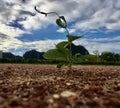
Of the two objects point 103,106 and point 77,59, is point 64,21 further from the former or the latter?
point 103,106

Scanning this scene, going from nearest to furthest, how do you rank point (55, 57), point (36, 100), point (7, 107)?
1. point (7, 107)
2. point (36, 100)
3. point (55, 57)

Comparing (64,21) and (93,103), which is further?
(64,21)

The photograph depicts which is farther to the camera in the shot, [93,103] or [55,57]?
[55,57]

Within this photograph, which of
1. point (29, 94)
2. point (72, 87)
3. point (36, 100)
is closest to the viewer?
point (36, 100)

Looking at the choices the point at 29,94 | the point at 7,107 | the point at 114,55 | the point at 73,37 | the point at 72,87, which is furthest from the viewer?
the point at 114,55

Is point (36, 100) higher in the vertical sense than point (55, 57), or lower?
lower

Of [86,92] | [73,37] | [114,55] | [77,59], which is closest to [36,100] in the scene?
[86,92]

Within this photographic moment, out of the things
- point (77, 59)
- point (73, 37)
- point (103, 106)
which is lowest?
point (103, 106)

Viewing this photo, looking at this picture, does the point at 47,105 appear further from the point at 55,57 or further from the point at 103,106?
the point at 55,57

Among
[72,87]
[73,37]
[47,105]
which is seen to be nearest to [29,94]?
[47,105]
